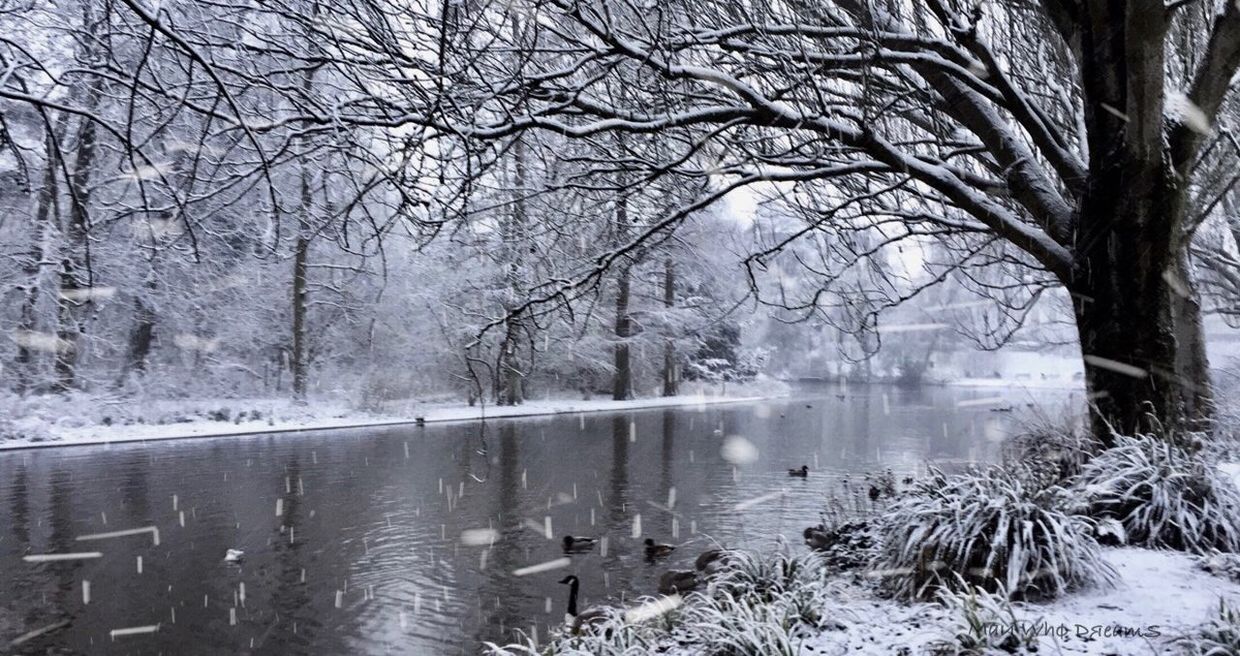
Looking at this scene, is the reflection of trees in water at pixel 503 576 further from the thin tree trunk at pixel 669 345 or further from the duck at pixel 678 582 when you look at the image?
the thin tree trunk at pixel 669 345

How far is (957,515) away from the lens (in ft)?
16.4

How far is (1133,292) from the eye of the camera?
623 centimetres

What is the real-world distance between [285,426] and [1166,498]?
69.8ft

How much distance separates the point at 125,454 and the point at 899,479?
15.1 metres

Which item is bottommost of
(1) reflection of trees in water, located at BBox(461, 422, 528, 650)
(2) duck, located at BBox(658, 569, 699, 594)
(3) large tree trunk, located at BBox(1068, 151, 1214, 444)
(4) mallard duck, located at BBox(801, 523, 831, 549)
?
(1) reflection of trees in water, located at BBox(461, 422, 528, 650)

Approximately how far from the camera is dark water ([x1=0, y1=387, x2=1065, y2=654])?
6.77 metres

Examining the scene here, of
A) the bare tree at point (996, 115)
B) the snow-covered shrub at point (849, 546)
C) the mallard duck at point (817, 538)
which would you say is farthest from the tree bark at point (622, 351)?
the bare tree at point (996, 115)

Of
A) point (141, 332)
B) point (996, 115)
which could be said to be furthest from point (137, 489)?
point (141, 332)

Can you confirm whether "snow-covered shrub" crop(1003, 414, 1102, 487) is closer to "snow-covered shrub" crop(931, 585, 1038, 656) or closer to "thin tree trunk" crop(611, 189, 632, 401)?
"snow-covered shrub" crop(931, 585, 1038, 656)

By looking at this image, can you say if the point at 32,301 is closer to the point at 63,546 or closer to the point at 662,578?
the point at 63,546

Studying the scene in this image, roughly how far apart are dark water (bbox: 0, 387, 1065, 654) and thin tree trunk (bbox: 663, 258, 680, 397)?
654 inches

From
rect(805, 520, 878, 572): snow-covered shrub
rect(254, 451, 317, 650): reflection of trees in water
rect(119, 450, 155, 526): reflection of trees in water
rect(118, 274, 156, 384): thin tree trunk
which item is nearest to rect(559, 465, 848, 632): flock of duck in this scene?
rect(805, 520, 878, 572): snow-covered shrub

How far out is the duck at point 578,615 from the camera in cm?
584

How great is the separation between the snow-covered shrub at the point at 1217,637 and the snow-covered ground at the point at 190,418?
14.7m
